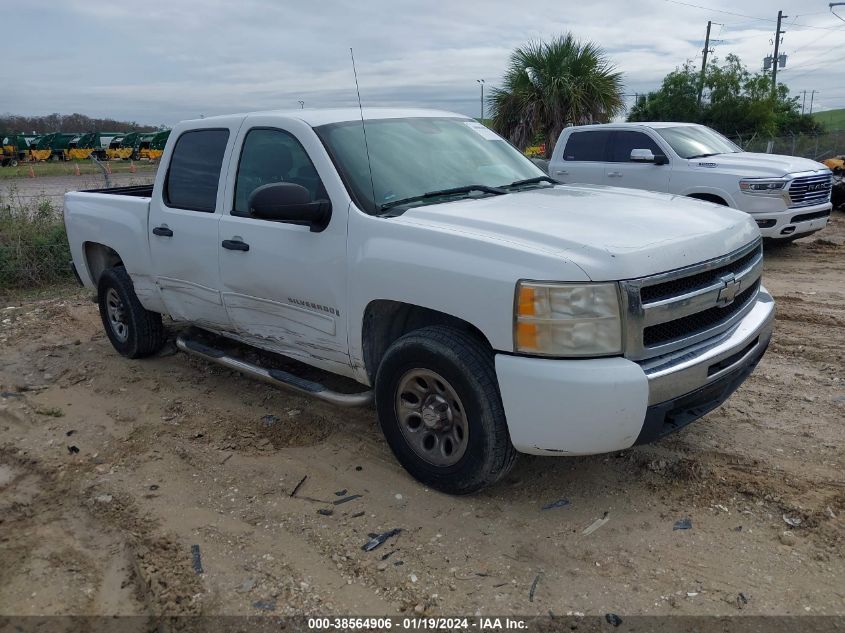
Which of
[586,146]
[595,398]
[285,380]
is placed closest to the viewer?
[595,398]

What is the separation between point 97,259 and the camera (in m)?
6.30

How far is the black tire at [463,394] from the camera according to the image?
325 centimetres

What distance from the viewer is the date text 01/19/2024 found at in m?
2.72

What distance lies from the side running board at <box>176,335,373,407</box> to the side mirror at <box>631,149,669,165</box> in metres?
7.15

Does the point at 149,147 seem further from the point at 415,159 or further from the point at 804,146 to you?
the point at 415,159

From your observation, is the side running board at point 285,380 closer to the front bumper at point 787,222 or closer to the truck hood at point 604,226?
the truck hood at point 604,226

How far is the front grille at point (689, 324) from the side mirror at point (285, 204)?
1.79 metres

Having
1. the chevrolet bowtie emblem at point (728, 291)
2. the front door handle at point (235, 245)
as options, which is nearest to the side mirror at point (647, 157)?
the chevrolet bowtie emblem at point (728, 291)

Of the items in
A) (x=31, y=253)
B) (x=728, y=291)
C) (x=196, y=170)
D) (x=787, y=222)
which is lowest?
(x=31, y=253)

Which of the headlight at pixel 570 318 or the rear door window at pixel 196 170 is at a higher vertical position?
the rear door window at pixel 196 170

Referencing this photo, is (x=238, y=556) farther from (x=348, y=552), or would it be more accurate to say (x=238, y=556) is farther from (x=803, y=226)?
(x=803, y=226)

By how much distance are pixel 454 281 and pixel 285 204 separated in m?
1.06

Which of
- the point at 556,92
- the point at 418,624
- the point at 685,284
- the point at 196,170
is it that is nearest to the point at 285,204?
the point at 196,170

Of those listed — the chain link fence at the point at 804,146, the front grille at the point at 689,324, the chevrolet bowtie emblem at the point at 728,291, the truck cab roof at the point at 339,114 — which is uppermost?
the truck cab roof at the point at 339,114
